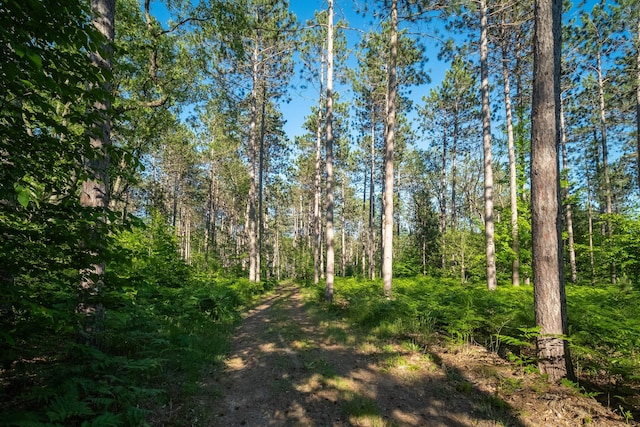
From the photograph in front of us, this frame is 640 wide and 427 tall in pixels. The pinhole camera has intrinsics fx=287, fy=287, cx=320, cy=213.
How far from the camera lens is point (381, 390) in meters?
4.61

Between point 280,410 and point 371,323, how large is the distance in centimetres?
469

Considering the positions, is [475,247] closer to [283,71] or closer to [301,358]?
[301,358]

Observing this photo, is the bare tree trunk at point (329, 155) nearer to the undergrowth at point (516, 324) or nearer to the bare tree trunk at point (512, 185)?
the undergrowth at point (516, 324)

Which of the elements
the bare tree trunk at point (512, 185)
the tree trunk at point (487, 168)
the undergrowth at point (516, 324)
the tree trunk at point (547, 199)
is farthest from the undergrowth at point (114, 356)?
the bare tree trunk at point (512, 185)

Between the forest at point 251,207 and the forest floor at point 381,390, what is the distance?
0.25 m

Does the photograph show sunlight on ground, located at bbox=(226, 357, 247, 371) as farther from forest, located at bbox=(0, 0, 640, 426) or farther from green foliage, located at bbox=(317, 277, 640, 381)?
green foliage, located at bbox=(317, 277, 640, 381)

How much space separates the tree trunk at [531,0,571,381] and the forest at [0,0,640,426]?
1.2 inches

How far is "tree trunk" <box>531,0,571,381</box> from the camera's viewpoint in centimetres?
451

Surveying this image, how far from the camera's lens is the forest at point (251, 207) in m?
2.51

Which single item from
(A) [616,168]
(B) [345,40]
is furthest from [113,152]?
(A) [616,168]

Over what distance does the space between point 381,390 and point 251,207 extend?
48.5 ft

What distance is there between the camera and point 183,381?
4.77 metres

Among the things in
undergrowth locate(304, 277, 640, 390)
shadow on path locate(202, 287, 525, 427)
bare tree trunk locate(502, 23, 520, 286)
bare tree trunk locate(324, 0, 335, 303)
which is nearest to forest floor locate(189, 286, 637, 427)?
shadow on path locate(202, 287, 525, 427)

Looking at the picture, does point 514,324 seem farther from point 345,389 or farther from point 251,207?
point 251,207
